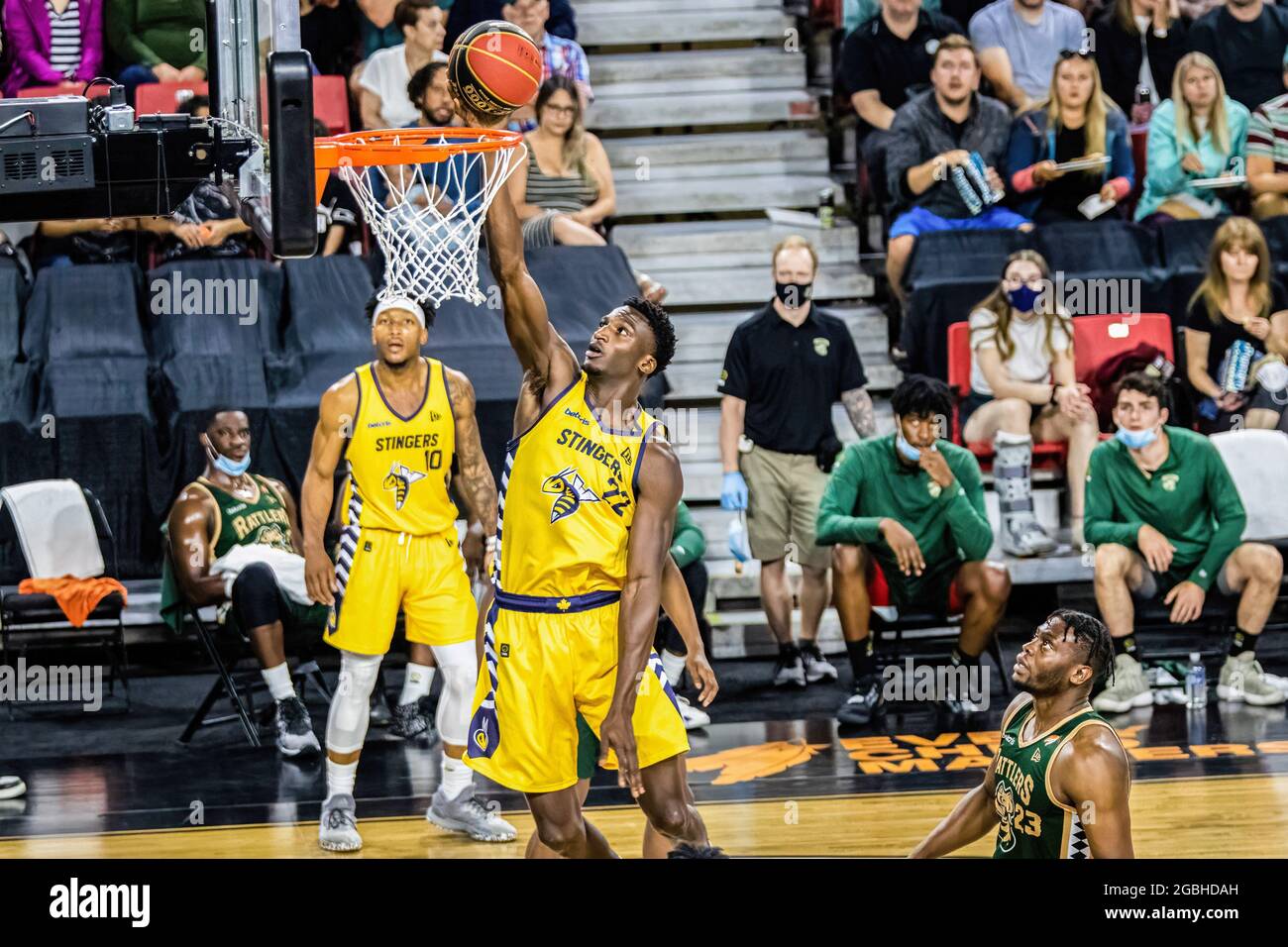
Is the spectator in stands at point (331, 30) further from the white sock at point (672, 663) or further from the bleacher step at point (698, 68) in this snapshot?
the white sock at point (672, 663)

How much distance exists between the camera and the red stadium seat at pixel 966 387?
890 centimetres

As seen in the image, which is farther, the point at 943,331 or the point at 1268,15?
the point at 1268,15

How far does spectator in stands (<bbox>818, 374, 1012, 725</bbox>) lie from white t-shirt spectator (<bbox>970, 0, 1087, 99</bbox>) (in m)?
3.15

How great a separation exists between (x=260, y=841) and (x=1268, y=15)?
23.5ft

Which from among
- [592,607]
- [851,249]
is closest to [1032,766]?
[592,607]

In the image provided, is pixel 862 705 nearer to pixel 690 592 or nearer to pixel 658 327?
pixel 690 592

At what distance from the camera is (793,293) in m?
8.41

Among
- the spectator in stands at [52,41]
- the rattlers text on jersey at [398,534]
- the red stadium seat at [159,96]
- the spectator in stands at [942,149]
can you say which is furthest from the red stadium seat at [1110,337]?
the spectator in stands at [52,41]

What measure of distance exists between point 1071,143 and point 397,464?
14.8 feet

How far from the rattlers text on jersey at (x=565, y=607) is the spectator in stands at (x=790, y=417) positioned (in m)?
3.31

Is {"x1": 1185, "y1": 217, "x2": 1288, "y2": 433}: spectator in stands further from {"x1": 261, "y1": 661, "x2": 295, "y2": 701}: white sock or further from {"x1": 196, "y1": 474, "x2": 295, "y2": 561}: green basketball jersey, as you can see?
{"x1": 261, "y1": 661, "x2": 295, "y2": 701}: white sock

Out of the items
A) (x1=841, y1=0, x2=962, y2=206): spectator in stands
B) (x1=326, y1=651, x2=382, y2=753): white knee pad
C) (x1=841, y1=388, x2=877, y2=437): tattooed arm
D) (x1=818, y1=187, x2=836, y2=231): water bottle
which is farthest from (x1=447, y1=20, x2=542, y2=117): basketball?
(x1=818, y1=187, x2=836, y2=231): water bottle

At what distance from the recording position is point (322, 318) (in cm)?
893
